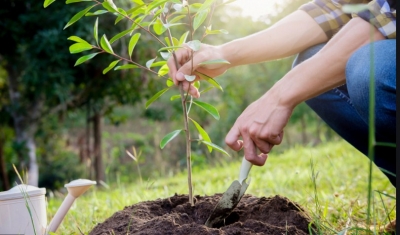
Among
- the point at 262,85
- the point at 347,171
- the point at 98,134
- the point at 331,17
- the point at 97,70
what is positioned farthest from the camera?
the point at 262,85

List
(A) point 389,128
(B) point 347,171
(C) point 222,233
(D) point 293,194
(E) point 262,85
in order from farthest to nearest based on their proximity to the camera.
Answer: (E) point 262,85 < (B) point 347,171 < (D) point 293,194 < (A) point 389,128 < (C) point 222,233

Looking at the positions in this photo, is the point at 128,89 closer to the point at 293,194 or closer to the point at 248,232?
the point at 293,194

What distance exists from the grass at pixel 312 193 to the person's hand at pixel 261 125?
0.70ft

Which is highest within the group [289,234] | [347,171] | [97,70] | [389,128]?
[97,70]

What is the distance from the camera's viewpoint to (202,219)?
54.2 inches

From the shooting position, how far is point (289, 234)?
1.22 metres

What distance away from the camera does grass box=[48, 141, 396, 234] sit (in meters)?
1.65

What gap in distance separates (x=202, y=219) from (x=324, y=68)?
579 mm

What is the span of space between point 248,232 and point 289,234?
119mm

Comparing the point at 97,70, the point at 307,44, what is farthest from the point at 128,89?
the point at 307,44

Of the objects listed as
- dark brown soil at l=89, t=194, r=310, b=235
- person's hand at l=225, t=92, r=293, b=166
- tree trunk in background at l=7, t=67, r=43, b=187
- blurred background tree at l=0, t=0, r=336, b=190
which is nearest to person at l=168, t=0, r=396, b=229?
person's hand at l=225, t=92, r=293, b=166

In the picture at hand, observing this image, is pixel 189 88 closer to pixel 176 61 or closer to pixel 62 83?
pixel 176 61

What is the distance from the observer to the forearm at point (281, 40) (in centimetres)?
162

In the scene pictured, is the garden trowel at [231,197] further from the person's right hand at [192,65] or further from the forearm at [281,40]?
the forearm at [281,40]
